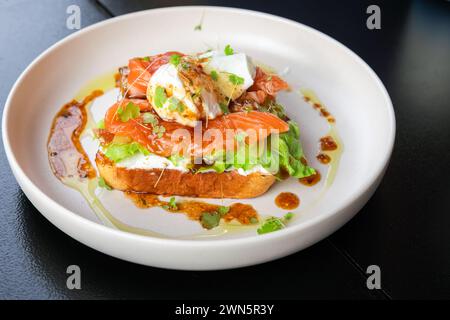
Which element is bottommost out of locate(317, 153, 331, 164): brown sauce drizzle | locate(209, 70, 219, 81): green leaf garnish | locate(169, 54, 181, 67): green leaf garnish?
locate(317, 153, 331, 164): brown sauce drizzle

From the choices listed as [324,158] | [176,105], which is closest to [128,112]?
[176,105]

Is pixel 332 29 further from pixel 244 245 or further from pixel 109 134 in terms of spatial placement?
pixel 244 245

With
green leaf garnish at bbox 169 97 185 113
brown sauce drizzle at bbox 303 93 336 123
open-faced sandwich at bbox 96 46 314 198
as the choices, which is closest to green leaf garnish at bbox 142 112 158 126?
open-faced sandwich at bbox 96 46 314 198

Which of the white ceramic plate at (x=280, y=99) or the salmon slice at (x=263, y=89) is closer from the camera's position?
the white ceramic plate at (x=280, y=99)

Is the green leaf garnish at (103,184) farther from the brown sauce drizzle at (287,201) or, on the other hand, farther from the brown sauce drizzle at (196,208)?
the brown sauce drizzle at (287,201)

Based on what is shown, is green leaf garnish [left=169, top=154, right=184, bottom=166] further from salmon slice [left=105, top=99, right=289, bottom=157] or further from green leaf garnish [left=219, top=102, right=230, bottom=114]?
green leaf garnish [left=219, top=102, right=230, bottom=114]

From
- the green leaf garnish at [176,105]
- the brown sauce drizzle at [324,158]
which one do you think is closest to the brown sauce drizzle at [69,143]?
the green leaf garnish at [176,105]
